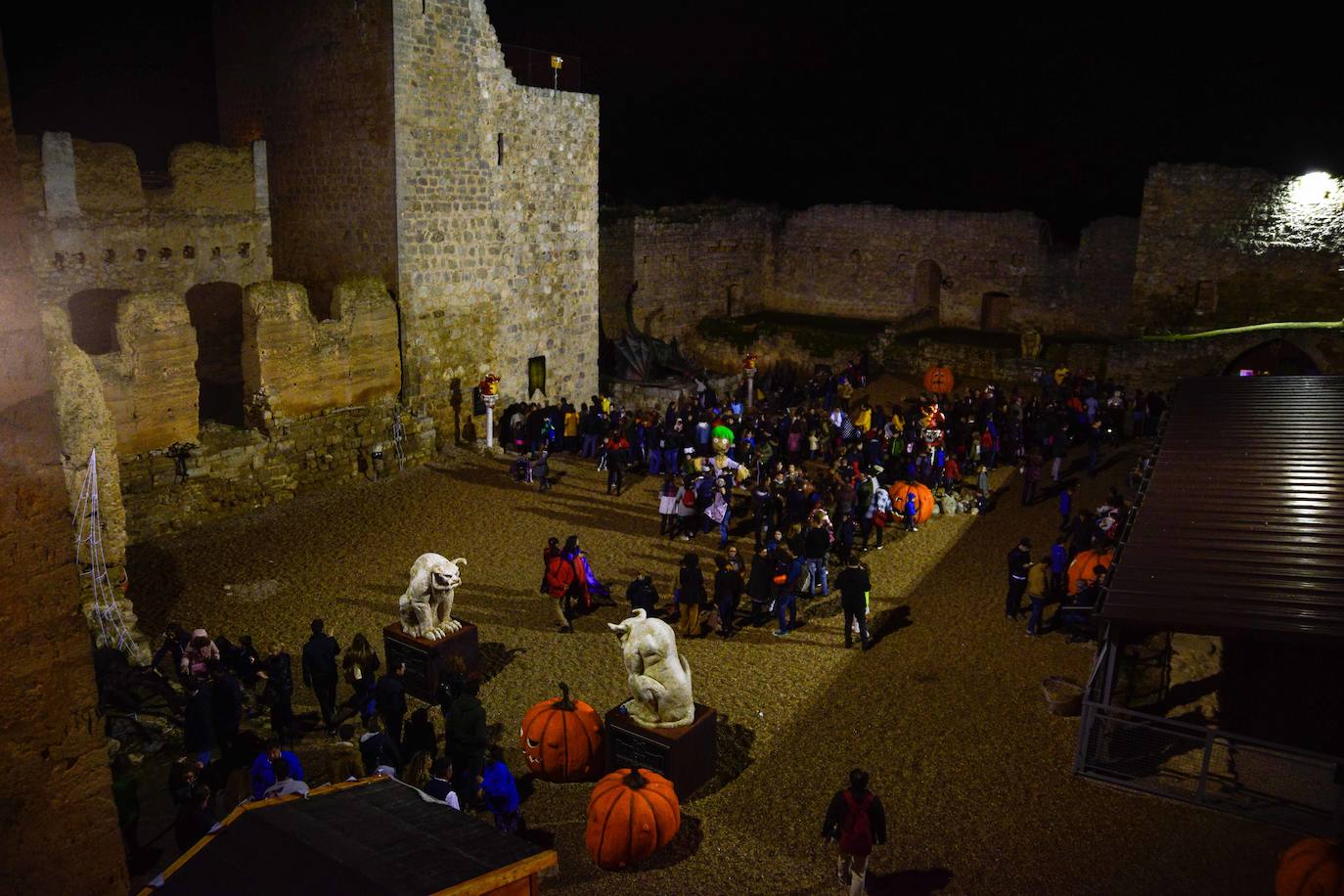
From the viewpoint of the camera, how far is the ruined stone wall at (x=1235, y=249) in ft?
74.5

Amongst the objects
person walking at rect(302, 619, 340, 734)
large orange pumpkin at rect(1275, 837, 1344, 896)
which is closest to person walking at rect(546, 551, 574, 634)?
person walking at rect(302, 619, 340, 734)

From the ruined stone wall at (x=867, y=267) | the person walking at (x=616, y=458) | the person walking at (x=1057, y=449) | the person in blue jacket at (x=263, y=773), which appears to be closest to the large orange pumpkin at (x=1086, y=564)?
the person walking at (x=1057, y=449)

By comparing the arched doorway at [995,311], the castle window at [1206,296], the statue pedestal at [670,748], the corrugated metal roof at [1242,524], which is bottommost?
the statue pedestal at [670,748]

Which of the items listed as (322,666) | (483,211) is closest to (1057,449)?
(483,211)

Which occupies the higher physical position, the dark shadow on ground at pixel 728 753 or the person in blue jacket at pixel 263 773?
the person in blue jacket at pixel 263 773

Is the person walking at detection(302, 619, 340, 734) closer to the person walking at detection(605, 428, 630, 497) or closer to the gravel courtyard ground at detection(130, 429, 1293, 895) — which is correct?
the gravel courtyard ground at detection(130, 429, 1293, 895)

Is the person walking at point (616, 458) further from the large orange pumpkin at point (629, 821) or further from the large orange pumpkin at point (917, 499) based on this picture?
the large orange pumpkin at point (629, 821)

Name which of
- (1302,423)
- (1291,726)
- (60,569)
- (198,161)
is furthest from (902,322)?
(60,569)

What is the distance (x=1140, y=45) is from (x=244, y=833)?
1584 inches

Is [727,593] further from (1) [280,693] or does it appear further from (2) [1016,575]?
(1) [280,693]

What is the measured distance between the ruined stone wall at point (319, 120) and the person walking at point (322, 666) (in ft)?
29.0

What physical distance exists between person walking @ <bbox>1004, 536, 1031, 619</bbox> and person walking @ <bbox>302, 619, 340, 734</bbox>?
282 inches

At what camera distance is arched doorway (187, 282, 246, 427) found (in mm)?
18875

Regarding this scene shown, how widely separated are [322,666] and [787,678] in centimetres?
450
